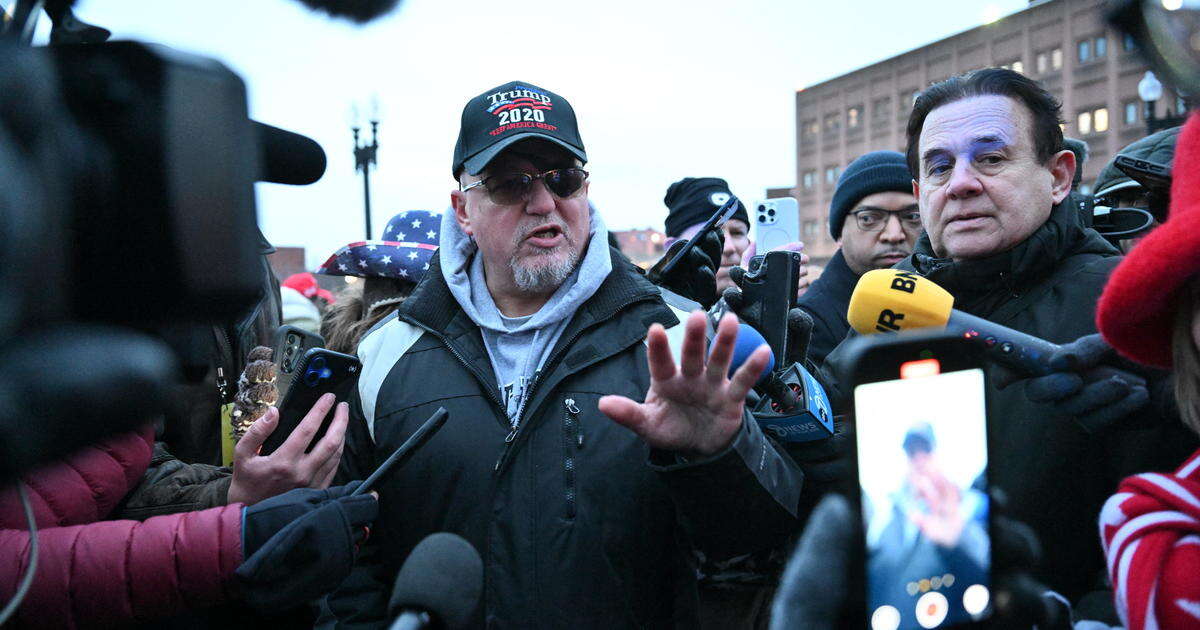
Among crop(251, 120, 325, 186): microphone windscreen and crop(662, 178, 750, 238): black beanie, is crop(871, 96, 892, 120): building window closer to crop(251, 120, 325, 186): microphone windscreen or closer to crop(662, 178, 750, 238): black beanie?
crop(662, 178, 750, 238): black beanie

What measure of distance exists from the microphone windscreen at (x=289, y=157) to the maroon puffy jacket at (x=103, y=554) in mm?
869

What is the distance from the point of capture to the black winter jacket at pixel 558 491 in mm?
2084

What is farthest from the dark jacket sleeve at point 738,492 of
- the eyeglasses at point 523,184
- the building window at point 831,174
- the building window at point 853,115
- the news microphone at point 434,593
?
the building window at point 853,115

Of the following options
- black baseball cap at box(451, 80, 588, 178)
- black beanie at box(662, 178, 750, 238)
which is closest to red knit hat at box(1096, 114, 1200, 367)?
black baseball cap at box(451, 80, 588, 178)

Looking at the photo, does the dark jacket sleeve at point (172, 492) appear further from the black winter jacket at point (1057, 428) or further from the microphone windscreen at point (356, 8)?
the black winter jacket at point (1057, 428)

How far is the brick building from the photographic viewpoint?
36.9 m

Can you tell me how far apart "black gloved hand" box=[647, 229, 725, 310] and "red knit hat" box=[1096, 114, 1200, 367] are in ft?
6.77

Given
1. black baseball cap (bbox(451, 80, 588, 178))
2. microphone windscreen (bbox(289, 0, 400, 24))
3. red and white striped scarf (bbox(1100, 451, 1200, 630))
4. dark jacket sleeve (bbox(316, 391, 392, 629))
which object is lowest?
dark jacket sleeve (bbox(316, 391, 392, 629))

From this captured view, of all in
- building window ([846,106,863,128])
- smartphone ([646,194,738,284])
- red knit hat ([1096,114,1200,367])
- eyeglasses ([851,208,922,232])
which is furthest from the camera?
building window ([846,106,863,128])

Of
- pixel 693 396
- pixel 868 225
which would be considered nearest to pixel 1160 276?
pixel 693 396

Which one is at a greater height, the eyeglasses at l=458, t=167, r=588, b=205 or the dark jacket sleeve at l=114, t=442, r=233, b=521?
the eyeglasses at l=458, t=167, r=588, b=205

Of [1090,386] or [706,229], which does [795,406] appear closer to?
[1090,386]

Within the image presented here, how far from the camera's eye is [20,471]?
772mm

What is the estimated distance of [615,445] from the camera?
219 centimetres
